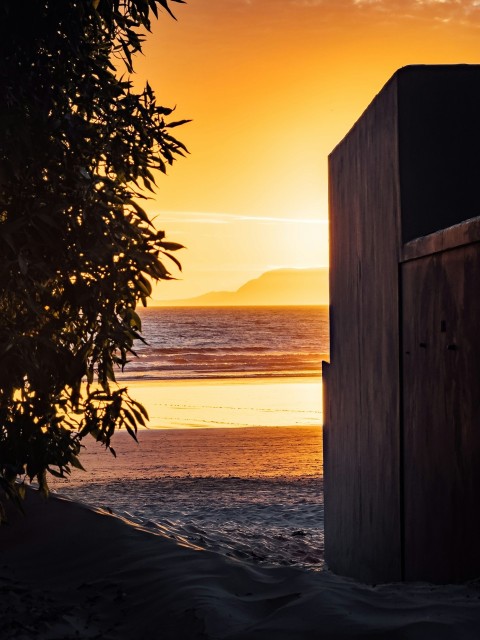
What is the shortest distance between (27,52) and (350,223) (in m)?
4.72

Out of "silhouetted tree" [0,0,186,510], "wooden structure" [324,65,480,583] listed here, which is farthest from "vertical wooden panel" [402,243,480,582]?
"silhouetted tree" [0,0,186,510]

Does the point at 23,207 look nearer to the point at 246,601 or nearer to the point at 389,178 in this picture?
the point at 246,601

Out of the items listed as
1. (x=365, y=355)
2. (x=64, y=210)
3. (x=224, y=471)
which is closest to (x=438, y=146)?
(x=365, y=355)

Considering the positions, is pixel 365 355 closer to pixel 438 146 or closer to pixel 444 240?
pixel 438 146

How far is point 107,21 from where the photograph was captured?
5312 mm

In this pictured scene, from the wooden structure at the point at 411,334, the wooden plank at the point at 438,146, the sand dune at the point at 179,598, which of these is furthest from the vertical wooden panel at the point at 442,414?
the wooden plank at the point at 438,146

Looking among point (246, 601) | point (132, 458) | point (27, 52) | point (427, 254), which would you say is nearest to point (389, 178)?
point (427, 254)

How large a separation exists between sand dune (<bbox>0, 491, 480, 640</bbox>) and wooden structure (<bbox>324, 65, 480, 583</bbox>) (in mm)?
681

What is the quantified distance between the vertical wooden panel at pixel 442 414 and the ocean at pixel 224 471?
2.17 m

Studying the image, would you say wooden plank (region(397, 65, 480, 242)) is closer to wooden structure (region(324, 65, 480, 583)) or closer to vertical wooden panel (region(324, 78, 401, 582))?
wooden structure (region(324, 65, 480, 583))

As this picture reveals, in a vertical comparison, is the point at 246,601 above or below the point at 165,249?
below

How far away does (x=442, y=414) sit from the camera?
5.31 m

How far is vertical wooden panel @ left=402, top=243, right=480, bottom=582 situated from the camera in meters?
4.70

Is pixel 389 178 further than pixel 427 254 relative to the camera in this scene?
Yes
